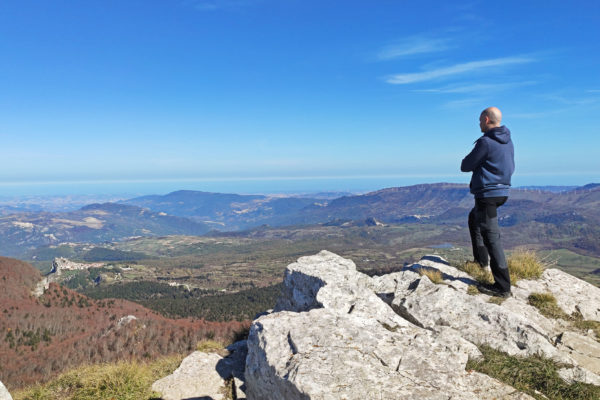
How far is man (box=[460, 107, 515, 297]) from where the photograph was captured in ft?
30.2

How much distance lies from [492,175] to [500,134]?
3.99ft

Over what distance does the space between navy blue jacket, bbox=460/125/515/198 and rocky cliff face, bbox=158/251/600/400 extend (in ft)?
11.2

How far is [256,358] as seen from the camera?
6.16m

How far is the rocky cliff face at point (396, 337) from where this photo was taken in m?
5.00

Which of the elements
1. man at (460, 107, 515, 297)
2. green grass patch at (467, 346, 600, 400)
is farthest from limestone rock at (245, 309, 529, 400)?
man at (460, 107, 515, 297)

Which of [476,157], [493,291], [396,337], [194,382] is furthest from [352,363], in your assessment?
[493,291]

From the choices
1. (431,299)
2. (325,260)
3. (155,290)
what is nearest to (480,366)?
(431,299)

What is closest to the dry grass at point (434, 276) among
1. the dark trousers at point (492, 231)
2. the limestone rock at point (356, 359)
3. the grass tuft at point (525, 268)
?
the dark trousers at point (492, 231)

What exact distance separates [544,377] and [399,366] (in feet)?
10.5

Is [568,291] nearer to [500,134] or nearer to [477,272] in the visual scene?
[477,272]

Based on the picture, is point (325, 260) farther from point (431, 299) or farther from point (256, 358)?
point (256, 358)

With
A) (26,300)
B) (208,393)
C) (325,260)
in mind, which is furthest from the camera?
(26,300)

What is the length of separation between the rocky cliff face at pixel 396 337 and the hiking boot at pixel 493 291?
289 millimetres

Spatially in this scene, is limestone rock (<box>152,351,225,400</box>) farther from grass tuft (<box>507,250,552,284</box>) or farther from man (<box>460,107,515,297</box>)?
grass tuft (<box>507,250,552,284</box>)
